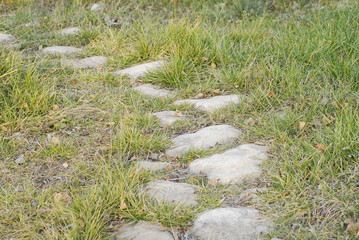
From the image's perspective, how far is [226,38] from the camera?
5.48m

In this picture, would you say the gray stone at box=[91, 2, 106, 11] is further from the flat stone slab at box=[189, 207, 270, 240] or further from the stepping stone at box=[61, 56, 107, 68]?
the flat stone slab at box=[189, 207, 270, 240]

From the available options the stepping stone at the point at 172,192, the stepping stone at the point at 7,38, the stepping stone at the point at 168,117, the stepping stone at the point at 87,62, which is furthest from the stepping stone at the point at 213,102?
the stepping stone at the point at 7,38

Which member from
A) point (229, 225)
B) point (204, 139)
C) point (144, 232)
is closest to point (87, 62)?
point (204, 139)

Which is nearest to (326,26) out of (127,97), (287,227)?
(127,97)

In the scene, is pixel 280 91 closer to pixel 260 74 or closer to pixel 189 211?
pixel 260 74

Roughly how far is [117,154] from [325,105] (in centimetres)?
174

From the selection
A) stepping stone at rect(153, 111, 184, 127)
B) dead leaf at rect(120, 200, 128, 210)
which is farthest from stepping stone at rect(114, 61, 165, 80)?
dead leaf at rect(120, 200, 128, 210)

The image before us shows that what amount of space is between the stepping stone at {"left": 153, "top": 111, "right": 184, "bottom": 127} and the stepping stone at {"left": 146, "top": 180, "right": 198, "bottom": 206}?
3.17 feet

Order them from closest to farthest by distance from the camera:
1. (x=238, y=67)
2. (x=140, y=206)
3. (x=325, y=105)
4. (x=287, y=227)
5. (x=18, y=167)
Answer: (x=287, y=227)
(x=140, y=206)
(x=18, y=167)
(x=325, y=105)
(x=238, y=67)

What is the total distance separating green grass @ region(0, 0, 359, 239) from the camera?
2.98 metres

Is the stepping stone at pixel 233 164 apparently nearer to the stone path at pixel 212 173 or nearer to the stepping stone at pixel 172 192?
the stone path at pixel 212 173

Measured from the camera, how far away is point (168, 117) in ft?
14.4

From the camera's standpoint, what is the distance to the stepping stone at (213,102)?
14.6 ft

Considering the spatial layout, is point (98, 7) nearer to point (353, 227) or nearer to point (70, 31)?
point (70, 31)
